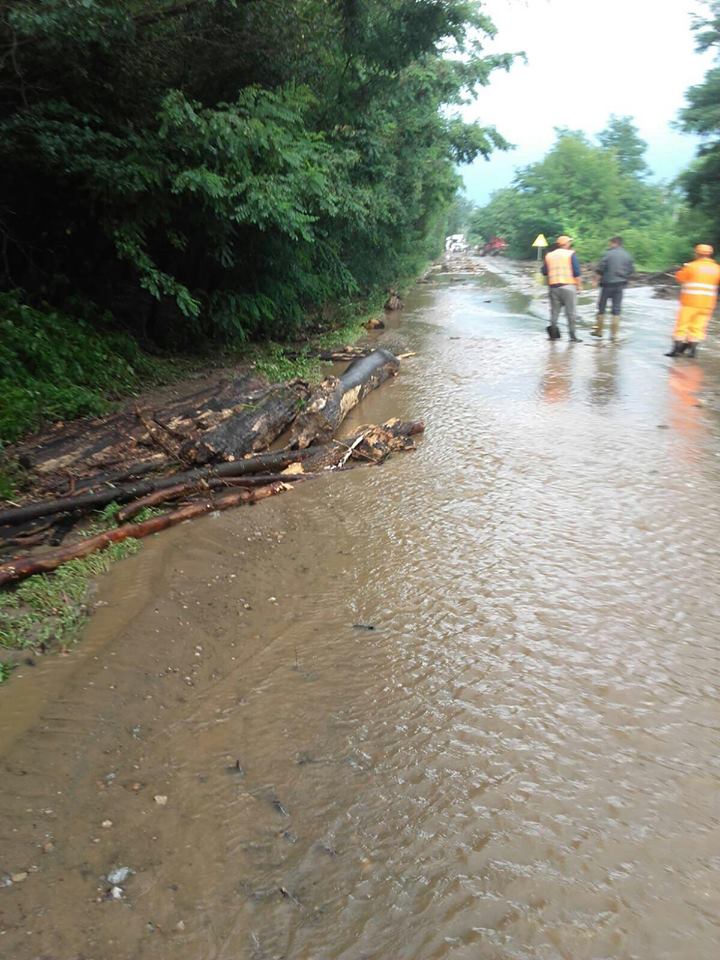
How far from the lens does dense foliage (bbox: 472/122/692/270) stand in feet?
132

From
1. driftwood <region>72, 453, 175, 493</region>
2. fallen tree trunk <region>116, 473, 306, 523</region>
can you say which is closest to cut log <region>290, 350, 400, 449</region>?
fallen tree trunk <region>116, 473, 306, 523</region>

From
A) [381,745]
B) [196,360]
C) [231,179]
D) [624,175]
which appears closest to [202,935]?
[381,745]

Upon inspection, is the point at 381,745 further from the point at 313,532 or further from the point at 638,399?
the point at 638,399

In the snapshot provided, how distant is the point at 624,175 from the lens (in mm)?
45719

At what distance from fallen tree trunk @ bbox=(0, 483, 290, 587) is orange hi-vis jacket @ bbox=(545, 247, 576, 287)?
8.95m

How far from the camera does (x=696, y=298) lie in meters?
11.0

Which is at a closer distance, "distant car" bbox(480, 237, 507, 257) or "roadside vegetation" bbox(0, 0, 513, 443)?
"roadside vegetation" bbox(0, 0, 513, 443)

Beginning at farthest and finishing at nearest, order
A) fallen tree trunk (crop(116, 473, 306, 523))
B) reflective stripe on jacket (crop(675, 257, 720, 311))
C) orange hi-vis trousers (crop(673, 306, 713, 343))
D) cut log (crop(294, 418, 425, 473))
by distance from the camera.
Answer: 1. orange hi-vis trousers (crop(673, 306, 713, 343))
2. reflective stripe on jacket (crop(675, 257, 720, 311))
3. cut log (crop(294, 418, 425, 473))
4. fallen tree trunk (crop(116, 473, 306, 523))

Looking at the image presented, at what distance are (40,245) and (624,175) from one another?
45.6m

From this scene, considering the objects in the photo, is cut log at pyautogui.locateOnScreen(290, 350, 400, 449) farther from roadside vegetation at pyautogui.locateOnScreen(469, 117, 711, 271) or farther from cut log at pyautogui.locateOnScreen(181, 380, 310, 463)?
roadside vegetation at pyautogui.locateOnScreen(469, 117, 711, 271)

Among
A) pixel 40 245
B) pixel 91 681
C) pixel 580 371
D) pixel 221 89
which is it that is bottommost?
pixel 580 371

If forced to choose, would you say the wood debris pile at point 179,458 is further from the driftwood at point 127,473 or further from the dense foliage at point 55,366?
the dense foliage at point 55,366

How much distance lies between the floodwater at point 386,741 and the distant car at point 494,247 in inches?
2084

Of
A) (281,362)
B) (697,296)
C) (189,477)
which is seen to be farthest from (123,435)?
(697,296)
